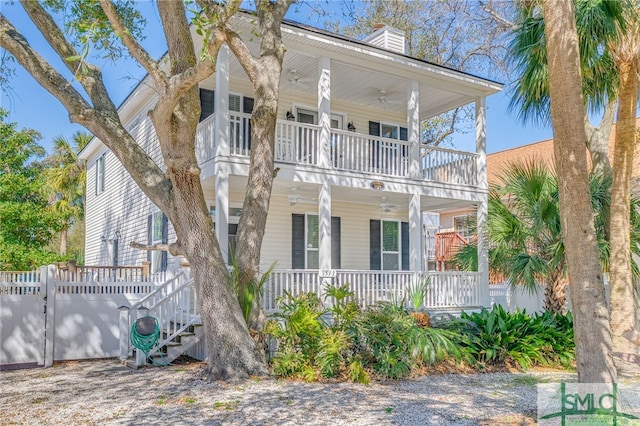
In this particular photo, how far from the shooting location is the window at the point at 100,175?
20.3m

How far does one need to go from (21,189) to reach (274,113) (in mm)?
11518

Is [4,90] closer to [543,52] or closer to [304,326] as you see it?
[304,326]

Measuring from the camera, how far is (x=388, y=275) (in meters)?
12.7

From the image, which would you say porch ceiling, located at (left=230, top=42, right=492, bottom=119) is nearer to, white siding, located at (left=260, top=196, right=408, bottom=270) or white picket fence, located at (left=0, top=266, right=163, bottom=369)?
white siding, located at (left=260, top=196, right=408, bottom=270)

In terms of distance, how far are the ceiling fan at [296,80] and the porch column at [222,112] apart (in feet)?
8.38

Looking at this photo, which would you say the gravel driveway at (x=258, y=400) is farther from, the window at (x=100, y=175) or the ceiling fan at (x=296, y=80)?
the window at (x=100, y=175)

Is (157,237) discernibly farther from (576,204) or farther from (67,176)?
(67,176)

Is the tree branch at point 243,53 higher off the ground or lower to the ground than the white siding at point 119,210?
higher

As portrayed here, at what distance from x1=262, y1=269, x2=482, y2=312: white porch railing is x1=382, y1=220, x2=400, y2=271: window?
239cm

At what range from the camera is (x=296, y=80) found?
44.5ft

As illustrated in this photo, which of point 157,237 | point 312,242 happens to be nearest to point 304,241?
point 312,242

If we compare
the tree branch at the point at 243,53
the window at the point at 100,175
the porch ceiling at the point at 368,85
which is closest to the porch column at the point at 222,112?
the porch ceiling at the point at 368,85

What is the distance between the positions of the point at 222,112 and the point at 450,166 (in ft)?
21.0

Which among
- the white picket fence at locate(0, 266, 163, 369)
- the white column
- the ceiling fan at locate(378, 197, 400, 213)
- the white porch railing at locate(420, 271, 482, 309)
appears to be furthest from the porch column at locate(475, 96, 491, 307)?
the white column
